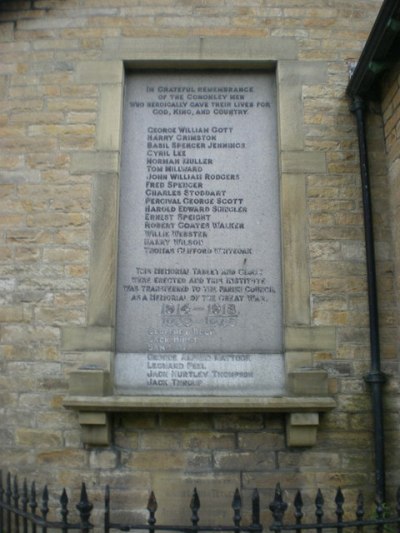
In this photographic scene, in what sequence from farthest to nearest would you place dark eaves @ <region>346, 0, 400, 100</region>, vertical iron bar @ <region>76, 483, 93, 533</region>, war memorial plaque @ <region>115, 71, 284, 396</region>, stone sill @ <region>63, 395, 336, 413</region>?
war memorial plaque @ <region>115, 71, 284, 396</region> < stone sill @ <region>63, 395, 336, 413</region> < dark eaves @ <region>346, 0, 400, 100</region> < vertical iron bar @ <region>76, 483, 93, 533</region>

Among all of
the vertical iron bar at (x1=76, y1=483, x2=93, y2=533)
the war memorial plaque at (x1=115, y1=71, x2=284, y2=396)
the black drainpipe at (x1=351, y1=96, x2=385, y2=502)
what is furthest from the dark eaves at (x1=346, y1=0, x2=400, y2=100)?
the vertical iron bar at (x1=76, y1=483, x2=93, y2=533)

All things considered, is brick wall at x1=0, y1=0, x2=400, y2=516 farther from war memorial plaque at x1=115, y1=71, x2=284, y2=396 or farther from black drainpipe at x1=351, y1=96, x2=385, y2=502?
war memorial plaque at x1=115, y1=71, x2=284, y2=396

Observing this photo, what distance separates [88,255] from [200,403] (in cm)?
162

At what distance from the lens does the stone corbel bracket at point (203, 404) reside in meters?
4.61

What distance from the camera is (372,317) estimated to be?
16.1ft

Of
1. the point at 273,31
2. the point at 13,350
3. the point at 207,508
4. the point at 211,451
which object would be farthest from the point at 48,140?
the point at 207,508

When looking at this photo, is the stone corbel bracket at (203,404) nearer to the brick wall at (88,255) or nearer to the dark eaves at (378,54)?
the brick wall at (88,255)

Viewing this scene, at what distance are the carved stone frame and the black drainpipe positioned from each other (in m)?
0.35

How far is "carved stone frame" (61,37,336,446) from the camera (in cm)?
465

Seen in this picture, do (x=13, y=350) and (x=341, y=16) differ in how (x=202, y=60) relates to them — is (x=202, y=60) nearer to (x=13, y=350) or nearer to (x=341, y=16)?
(x=341, y=16)

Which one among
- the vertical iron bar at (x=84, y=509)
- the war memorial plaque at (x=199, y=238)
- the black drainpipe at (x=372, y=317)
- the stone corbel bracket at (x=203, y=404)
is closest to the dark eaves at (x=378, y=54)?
the black drainpipe at (x=372, y=317)

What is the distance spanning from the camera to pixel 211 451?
4.75 meters

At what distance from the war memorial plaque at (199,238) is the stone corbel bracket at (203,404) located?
0.22m

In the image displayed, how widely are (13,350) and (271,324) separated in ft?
7.35
